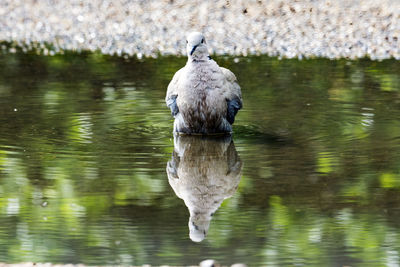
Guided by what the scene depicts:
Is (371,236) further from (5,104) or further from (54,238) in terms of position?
(5,104)

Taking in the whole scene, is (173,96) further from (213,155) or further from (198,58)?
(213,155)

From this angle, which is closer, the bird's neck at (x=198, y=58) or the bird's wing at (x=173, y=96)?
the bird's neck at (x=198, y=58)

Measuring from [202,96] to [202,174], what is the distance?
1302mm

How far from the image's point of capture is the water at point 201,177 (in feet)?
19.0

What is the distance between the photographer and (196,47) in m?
8.59

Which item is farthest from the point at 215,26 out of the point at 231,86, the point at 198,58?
the point at 198,58

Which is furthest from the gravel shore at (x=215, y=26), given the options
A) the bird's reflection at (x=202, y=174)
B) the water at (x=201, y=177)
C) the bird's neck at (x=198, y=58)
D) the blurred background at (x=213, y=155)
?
the bird's reflection at (x=202, y=174)

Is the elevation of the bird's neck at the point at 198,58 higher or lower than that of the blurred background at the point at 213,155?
higher

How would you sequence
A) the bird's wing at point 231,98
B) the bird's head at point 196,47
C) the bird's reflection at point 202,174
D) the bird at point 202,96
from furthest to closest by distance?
1. the bird's wing at point 231,98
2. the bird at point 202,96
3. the bird's head at point 196,47
4. the bird's reflection at point 202,174

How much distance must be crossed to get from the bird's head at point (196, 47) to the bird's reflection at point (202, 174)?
82 centimetres

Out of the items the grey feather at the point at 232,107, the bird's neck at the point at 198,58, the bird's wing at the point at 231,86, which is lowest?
the grey feather at the point at 232,107

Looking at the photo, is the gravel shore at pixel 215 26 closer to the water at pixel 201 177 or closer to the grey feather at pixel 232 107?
the water at pixel 201 177

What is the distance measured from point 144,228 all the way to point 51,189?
1.33 m

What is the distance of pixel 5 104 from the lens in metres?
10.5
